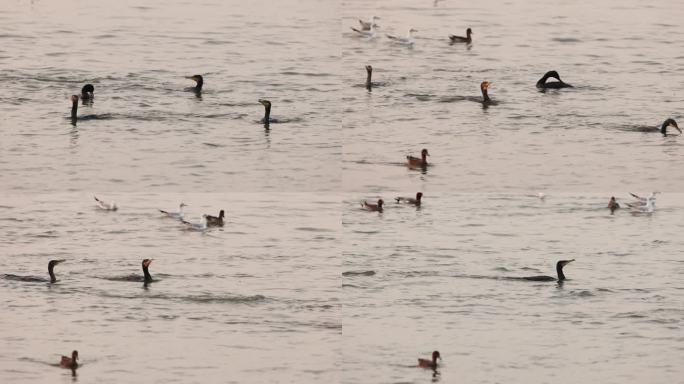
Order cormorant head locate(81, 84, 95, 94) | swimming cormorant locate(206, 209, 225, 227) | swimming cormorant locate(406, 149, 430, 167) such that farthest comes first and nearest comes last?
cormorant head locate(81, 84, 95, 94), swimming cormorant locate(206, 209, 225, 227), swimming cormorant locate(406, 149, 430, 167)

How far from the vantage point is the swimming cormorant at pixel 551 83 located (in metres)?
27.9

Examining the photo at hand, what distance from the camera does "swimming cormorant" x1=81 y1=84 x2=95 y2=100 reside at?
26.6 metres

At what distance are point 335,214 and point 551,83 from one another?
178 inches

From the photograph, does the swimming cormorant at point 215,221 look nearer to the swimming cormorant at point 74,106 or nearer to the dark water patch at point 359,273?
the dark water patch at point 359,273

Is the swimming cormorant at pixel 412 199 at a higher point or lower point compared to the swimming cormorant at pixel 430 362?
higher

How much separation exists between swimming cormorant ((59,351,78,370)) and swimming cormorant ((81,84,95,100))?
7.46 m

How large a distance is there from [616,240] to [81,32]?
9.72 meters

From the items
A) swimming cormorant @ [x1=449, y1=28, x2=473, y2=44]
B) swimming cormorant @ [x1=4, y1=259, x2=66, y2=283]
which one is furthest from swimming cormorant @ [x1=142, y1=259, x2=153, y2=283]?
swimming cormorant @ [x1=449, y1=28, x2=473, y2=44]

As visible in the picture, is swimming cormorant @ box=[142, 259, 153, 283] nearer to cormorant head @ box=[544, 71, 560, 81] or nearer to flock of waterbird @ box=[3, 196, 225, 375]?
flock of waterbird @ box=[3, 196, 225, 375]

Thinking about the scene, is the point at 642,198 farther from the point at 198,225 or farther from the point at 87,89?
the point at 87,89

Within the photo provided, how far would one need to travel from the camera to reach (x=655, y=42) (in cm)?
3133

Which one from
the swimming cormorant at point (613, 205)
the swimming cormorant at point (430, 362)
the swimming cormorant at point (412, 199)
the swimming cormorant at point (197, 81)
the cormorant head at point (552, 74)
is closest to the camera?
the swimming cormorant at point (430, 362)

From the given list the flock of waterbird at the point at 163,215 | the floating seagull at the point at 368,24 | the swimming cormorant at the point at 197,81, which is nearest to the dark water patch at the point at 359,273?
the flock of waterbird at the point at 163,215

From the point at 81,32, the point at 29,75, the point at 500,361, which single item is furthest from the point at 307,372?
the point at 81,32
